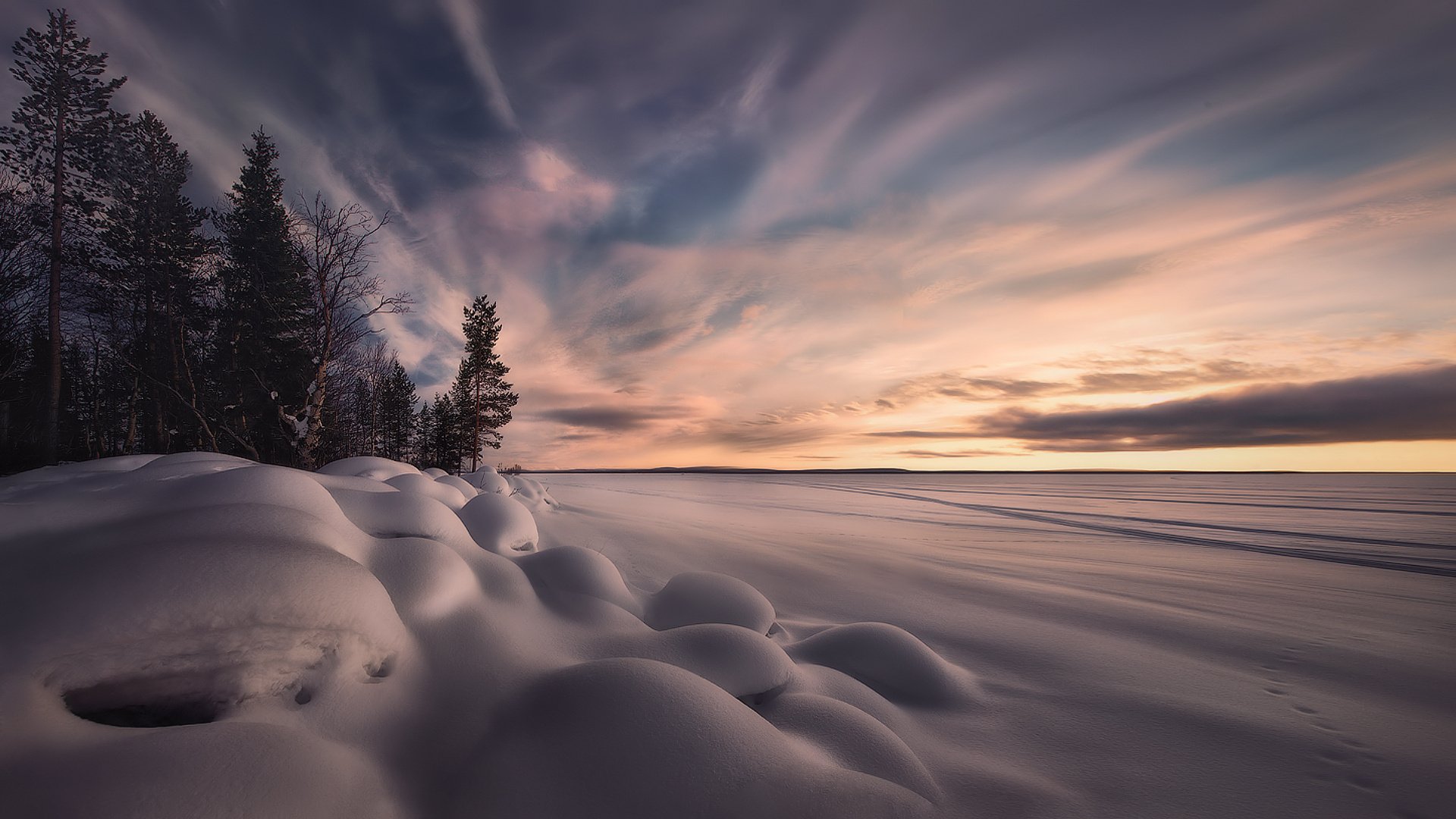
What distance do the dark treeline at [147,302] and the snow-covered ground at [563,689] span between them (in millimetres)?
11205

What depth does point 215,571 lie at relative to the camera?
3.86 feet

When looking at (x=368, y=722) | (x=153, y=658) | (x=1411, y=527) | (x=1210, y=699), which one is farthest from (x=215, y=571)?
(x=1411, y=527)

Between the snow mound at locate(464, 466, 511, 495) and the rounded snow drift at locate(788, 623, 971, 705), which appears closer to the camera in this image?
the rounded snow drift at locate(788, 623, 971, 705)

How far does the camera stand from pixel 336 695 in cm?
122

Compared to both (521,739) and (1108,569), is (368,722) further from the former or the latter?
(1108,569)

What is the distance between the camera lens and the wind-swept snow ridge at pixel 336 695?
0.88 m

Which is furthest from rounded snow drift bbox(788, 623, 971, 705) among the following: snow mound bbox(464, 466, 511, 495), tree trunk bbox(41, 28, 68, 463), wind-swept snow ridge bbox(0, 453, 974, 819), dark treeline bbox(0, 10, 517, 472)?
tree trunk bbox(41, 28, 68, 463)

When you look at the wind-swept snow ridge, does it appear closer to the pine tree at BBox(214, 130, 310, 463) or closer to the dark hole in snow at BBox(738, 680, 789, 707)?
the dark hole in snow at BBox(738, 680, 789, 707)

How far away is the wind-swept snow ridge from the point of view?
875 millimetres

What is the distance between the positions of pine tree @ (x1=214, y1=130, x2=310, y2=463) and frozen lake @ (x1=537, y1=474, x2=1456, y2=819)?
18.2 metres

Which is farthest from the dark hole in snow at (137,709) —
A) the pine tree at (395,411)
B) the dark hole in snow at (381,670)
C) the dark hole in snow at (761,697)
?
the pine tree at (395,411)

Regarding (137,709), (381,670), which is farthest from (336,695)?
(137,709)

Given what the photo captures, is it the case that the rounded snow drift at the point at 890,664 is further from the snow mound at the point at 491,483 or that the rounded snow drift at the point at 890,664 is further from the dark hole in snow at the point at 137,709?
the snow mound at the point at 491,483

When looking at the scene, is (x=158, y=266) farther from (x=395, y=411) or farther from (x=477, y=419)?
(x=395, y=411)
